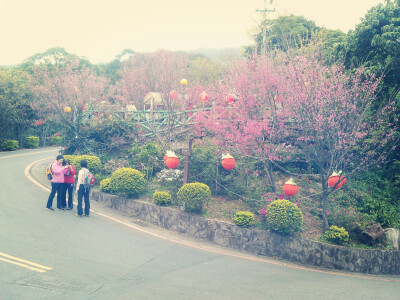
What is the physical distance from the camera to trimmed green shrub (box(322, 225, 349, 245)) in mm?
11562

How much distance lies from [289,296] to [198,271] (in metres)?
2.34

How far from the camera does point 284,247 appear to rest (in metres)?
11.7

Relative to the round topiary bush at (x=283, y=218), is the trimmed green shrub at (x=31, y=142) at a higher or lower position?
higher

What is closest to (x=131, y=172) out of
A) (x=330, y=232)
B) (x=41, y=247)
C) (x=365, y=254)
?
(x=41, y=247)

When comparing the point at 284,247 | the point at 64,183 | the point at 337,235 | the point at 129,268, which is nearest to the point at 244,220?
the point at 284,247

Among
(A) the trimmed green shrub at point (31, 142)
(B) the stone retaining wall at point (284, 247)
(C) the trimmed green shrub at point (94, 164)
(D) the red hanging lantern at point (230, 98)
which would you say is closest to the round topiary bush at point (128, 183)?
(B) the stone retaining wall at point (284, 247)

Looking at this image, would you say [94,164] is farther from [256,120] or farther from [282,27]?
[282,27]

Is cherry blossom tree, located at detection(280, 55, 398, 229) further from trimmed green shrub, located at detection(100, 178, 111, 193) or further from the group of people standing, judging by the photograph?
trimmed green shrub, located at detection(100, 178, 111, 193)

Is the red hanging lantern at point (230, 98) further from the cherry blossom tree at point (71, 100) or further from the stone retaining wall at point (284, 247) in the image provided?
the cherry blossom tree at point (71, 100)

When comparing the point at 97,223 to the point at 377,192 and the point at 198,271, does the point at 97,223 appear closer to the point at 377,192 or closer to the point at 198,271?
the point at 198,271

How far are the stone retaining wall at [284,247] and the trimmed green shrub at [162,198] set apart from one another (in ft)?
1.79

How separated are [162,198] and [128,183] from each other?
1594 mm

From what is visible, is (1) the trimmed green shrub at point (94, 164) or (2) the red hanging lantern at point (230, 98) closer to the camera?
(2) the red hanging lantern at point (230, 98)

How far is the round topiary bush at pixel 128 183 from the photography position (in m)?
13.9
